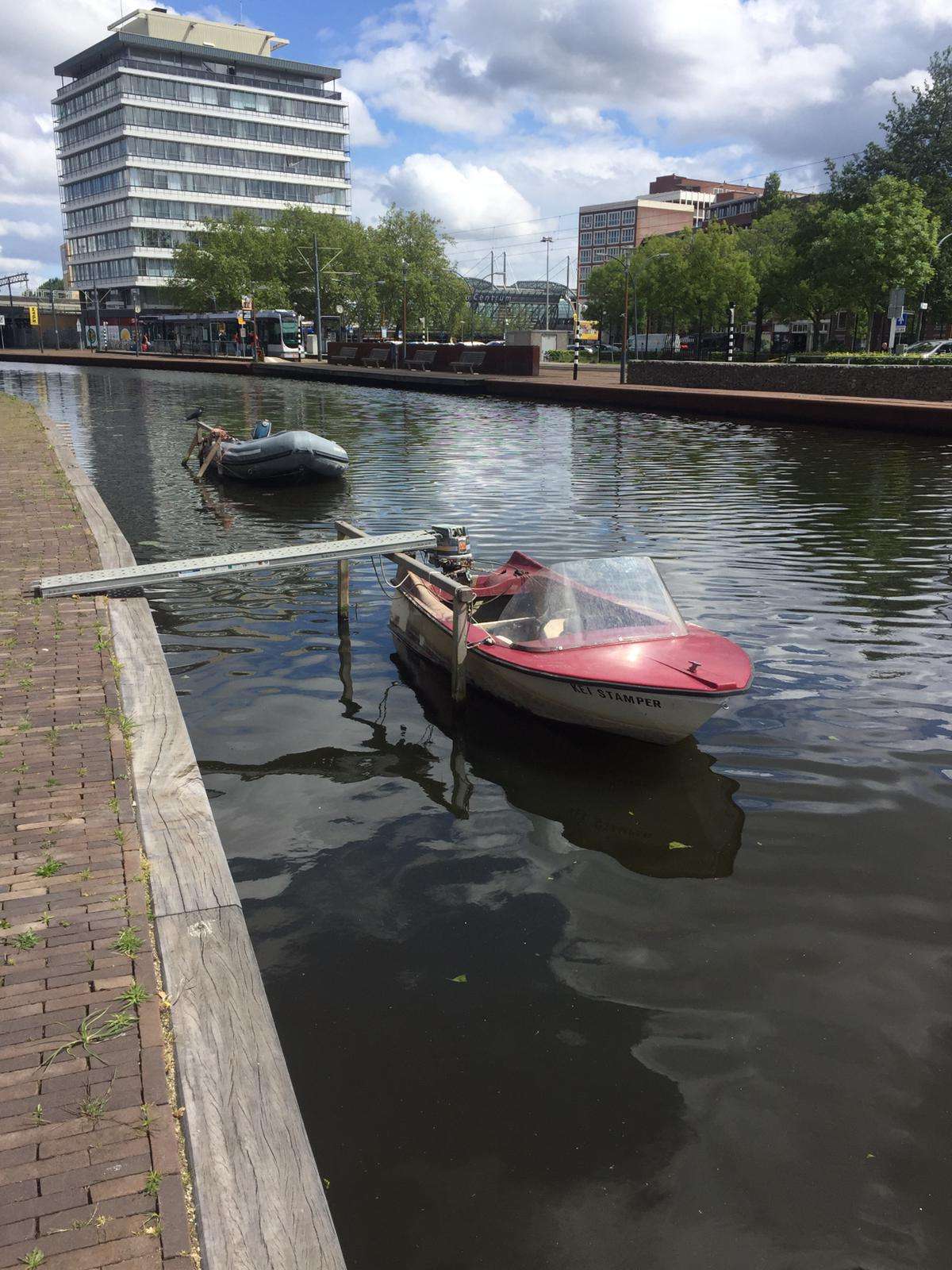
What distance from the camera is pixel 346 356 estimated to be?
234ft

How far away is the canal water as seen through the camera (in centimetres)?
378

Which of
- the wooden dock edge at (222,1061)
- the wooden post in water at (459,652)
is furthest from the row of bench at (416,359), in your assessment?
the wooden dock edge at (222,1061)

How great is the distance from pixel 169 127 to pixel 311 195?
16839mm

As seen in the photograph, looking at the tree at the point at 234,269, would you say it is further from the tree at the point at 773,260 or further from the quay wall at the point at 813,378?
the quay wall at the point at 813,378

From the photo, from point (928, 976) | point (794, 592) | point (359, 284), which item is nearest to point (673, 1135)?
point (928, 976)

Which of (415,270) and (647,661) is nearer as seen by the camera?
(647,661)

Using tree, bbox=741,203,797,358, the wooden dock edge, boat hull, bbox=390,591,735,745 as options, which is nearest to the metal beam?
boat hull, bbox=390,591,735,745

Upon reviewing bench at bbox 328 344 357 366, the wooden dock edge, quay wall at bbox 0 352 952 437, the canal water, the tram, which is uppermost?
the tram

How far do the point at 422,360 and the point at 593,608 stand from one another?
58.2 meters

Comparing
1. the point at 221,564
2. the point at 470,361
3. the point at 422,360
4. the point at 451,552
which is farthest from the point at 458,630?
the point at 422,360

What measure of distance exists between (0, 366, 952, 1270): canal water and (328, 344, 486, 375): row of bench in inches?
1884

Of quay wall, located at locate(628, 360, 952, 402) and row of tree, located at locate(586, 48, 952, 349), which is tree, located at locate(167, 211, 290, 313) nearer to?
row of tree, located at locate(586, 48, 952, 349)

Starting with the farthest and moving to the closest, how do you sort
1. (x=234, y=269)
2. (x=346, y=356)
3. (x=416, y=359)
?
1. (x=234, y=269)
2. (x=346, y=356)
3. (x=416, y=359)

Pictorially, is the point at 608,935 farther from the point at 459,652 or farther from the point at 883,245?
the point at 883,245
